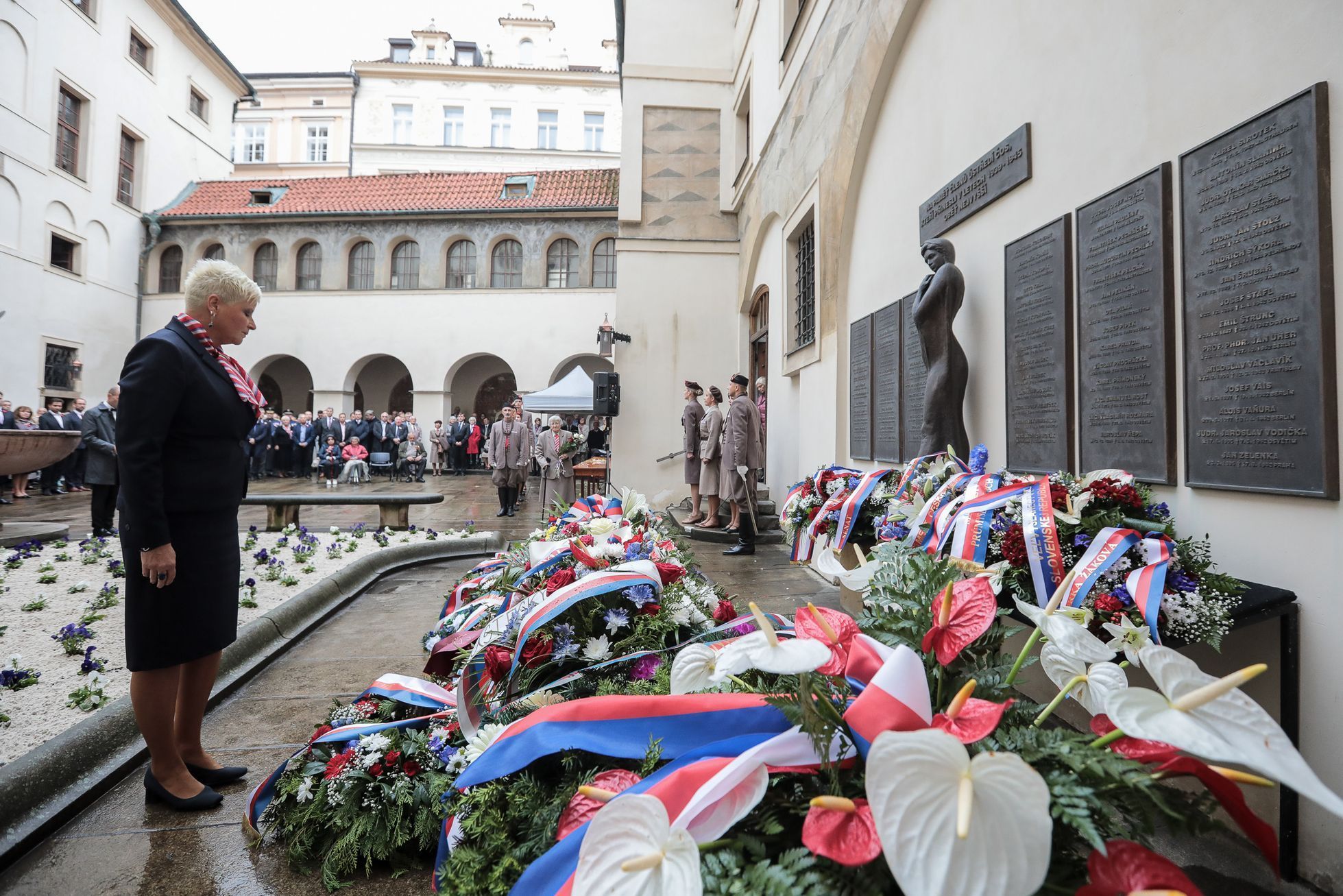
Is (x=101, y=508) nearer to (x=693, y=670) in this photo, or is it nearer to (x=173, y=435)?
(x=173, y=435)

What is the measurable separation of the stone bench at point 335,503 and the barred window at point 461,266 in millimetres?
14058

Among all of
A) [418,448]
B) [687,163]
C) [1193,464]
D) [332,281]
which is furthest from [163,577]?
[332,281]

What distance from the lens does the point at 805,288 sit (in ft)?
27.1

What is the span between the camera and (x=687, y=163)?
12.5m

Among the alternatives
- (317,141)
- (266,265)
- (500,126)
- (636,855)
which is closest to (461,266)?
(266,265)

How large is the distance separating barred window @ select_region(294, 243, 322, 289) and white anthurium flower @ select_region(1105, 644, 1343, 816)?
24.1 m

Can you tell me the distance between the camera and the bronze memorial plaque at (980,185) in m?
3.63

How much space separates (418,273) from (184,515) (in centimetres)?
2085

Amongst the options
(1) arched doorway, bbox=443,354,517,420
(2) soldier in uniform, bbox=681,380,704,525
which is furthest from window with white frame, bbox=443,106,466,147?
(2) soldier in uniform, bbox=681,380,704,525

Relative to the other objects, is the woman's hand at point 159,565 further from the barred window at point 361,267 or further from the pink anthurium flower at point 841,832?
the barred window at point 361,267

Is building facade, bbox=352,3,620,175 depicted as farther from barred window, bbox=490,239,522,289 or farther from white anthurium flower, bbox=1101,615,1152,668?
white anthurium flower, bbox=1101,615,1152,668

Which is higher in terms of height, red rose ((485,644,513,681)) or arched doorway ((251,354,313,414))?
arched doorway ((251,354,313,414))

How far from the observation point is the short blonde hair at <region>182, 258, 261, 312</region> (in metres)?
2.39

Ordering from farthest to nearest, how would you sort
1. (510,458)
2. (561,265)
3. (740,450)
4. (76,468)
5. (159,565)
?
1. (561,265)
2. (76,468)
3. (510,458)
4. (740,450)
5. (159,565)
